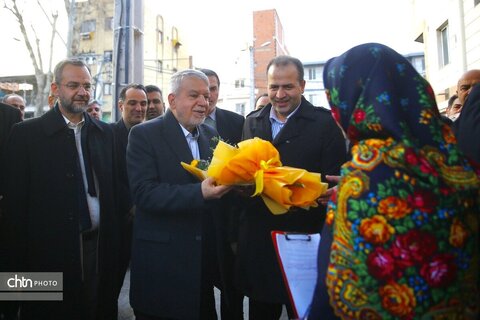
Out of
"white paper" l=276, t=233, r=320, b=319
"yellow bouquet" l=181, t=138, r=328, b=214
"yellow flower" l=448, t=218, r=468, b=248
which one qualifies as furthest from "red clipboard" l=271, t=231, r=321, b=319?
"yellow flower" l=448, t=218, r=468, b=248

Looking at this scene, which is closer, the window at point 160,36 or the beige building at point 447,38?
the beige building at point 447,38

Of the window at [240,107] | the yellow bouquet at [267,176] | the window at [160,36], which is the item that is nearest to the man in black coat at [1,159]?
the yellow bouquet at [267,176]

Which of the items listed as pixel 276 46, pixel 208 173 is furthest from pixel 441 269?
pixel 276 46

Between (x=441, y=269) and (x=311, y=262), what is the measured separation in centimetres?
68

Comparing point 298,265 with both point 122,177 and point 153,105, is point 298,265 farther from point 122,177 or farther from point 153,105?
point 153,105

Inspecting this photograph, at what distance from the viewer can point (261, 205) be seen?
9.14 ft

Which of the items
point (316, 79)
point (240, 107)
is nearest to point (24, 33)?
point (240, 107)

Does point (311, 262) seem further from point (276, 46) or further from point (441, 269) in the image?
point (276, 46)

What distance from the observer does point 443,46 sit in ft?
49.0

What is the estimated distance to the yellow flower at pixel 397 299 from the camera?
1.39 metres

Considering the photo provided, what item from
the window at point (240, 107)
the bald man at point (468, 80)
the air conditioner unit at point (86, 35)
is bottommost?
the bald man at point (468, 80)

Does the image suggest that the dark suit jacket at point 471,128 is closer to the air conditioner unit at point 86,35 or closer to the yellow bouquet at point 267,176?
the yellow bouquet at point 267,176

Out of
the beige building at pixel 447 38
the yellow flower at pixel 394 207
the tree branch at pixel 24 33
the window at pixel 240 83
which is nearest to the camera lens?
the yellow flower at pixel 394 207

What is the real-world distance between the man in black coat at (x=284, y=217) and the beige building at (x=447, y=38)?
1069cm
